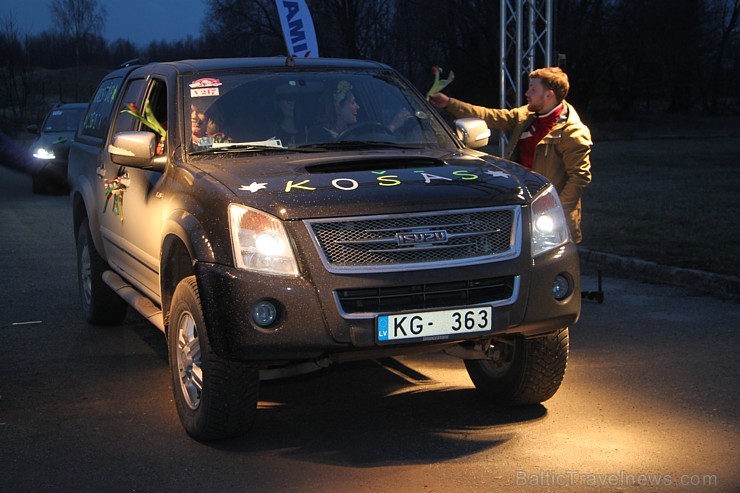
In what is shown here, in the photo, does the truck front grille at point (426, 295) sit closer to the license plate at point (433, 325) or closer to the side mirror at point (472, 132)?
the license plate at point (433, 325)

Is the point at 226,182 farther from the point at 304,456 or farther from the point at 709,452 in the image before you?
the point at 709,452

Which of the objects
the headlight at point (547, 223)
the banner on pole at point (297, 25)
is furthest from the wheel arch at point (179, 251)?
the banner on pole at point (297, 25)

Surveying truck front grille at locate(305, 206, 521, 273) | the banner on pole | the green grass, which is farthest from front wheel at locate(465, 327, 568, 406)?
the banner on pole

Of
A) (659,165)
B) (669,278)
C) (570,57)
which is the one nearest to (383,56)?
(570,57)

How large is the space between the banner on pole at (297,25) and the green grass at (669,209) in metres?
4.49

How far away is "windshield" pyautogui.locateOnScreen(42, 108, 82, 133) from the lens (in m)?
21.5

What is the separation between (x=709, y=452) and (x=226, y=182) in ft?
8.45

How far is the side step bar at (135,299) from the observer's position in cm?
611

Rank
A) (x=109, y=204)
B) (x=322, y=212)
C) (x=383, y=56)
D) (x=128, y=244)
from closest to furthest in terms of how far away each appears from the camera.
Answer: (x=322, y=212) → (x=128, y=244) → (x=109, y=204) → (x=383, y=56)

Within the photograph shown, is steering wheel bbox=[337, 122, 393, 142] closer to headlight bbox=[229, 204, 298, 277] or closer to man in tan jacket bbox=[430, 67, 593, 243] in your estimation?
man in tan jacket bbox=[430, 67, 593, 243]

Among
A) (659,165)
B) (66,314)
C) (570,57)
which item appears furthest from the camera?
(570,57)

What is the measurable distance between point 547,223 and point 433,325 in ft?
2.82

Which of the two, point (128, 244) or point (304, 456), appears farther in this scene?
point (128, 244)

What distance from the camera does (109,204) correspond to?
728cm
